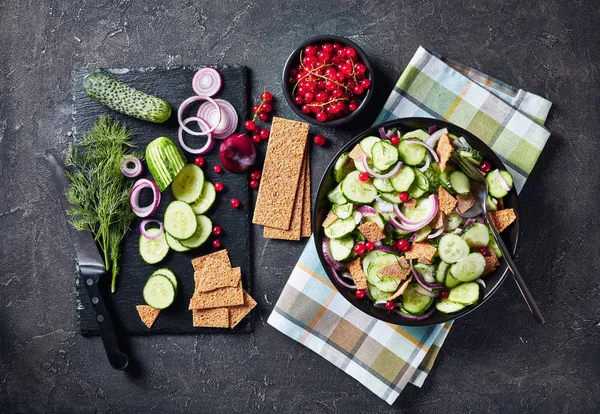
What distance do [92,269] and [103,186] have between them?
421 mm

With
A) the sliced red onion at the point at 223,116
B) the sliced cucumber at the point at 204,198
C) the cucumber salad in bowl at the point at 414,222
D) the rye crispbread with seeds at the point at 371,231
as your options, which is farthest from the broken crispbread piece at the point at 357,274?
the sliced red onion at the point at 223,116

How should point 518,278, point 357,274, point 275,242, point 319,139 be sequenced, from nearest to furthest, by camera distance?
point 518,278, point 357,274, point 319,139, point 275,242

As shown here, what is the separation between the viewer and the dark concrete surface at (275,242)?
9.30 feet

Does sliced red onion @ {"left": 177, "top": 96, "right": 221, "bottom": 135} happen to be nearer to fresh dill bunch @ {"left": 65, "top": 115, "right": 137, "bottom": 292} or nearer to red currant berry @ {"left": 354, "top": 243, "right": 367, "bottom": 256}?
fresh dill bunch @ {"left": 65, "top": 115, "right": 137, "bottom": 292}

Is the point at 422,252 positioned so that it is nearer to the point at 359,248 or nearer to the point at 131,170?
the point at 359,248

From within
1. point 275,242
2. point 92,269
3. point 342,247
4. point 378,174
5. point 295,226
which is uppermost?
point 378,174

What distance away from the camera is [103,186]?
2.78 metres

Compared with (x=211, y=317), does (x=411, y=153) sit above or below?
above

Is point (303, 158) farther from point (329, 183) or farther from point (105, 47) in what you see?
point (105, 47)

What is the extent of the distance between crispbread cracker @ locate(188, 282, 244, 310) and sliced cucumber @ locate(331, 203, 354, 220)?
2.12ft

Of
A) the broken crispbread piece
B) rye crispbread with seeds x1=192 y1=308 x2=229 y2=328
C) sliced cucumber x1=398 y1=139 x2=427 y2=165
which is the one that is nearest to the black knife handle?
rye crispbread with seeds x1=192 y1=308 x2=229 y2=328

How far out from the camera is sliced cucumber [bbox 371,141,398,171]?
97.3 inches

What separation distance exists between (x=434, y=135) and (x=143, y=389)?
194cm

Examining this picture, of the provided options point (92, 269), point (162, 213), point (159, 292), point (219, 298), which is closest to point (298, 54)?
point (162, 213)
